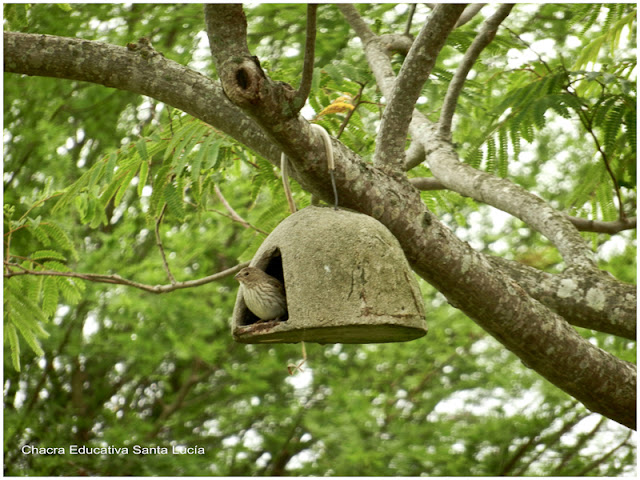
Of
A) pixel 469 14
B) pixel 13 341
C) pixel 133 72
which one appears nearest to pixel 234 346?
pixel 13 341

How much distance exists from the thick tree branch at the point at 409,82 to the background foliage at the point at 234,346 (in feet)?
5.70

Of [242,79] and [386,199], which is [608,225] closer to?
[386,199]

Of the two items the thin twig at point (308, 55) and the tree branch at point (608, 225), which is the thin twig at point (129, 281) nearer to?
the thin twig at point (308, 55)

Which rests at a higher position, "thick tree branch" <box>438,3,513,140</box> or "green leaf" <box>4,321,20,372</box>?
"thick tree branch" <box>438,3,513,140</box>

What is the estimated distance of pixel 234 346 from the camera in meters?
8.92

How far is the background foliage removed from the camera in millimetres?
6574

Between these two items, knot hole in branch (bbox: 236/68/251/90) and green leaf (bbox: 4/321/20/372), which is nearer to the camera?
knot hole in branch (bbox: 236/68/251/90)

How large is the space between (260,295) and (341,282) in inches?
14.8

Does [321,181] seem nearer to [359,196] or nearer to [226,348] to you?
[359,196]

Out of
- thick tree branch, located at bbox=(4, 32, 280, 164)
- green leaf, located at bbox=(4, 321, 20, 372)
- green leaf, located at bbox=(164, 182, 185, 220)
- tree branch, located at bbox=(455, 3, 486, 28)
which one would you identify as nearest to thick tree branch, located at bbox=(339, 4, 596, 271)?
tree branch, located at bbox=(455, 3, 486, 28)

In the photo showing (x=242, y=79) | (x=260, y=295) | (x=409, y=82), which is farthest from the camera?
(x=409, y=82)

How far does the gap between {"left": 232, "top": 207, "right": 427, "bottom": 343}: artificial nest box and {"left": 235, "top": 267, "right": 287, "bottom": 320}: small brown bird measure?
57 mm

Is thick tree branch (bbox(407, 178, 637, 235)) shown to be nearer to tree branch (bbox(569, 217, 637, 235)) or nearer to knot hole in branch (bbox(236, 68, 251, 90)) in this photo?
tree branch (bbox(569, 217, 637, 235))

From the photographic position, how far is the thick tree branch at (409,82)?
9.21 feet
